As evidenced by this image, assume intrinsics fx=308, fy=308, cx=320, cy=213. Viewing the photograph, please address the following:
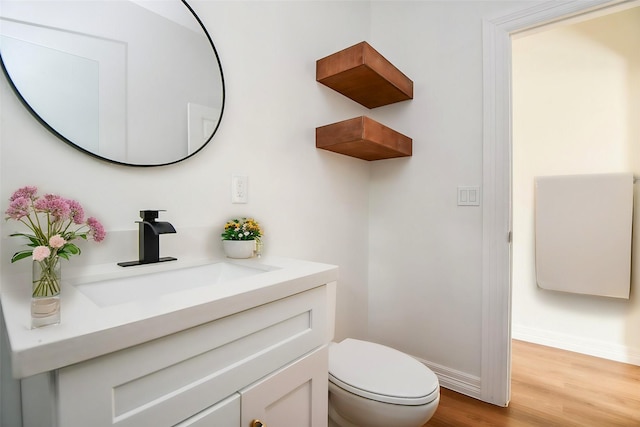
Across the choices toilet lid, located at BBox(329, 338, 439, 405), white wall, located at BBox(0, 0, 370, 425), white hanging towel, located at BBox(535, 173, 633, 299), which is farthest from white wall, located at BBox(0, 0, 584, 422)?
white hanging towel, located at BBox(535, 173, 633, 299)

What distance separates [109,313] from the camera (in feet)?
1.76

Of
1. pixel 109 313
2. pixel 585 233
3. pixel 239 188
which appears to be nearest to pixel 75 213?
pixel 109 313

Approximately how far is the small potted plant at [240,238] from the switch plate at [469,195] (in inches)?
46.3

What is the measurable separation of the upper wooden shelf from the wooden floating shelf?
0.86ft

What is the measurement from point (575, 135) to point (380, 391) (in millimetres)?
2481

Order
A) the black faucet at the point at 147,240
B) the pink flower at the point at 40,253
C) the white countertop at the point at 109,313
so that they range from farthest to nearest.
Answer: the black faucet at the point at 147,240
the pink flower at the point at 40,253
the white countertop at the point at 109,313

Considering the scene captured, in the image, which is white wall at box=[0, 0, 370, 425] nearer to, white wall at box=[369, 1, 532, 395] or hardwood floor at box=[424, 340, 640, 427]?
white wall at box=[369, 1, 532, 395]

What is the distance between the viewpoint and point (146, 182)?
3.26 ft

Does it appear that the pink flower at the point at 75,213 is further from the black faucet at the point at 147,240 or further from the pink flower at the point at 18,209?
the black faucet at the point at 147,240

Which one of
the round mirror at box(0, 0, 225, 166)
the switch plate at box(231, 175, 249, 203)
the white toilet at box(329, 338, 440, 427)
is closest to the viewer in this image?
the round mirror at box(0, 0, 225, 166)

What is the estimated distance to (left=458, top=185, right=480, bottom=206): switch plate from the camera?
1.68 m

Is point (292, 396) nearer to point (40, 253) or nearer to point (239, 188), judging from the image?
point (40, 253)

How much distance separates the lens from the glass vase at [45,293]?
0.49 m

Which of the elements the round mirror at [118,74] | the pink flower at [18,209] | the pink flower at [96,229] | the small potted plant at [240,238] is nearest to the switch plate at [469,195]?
the small potted plant at [240,238]
